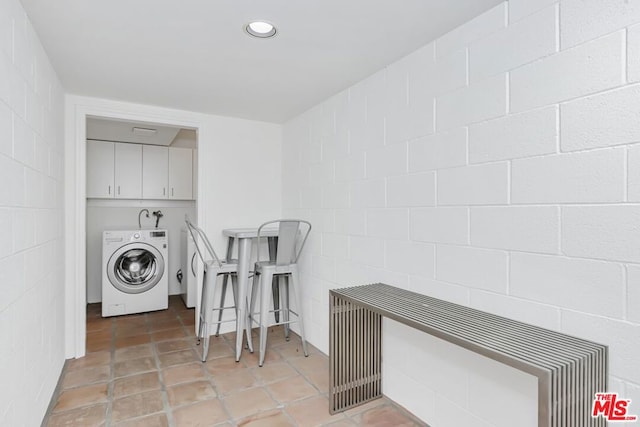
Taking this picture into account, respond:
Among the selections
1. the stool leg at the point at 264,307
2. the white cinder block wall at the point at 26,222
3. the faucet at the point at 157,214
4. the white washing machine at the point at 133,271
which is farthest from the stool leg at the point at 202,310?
the faucet at the point at 157,214

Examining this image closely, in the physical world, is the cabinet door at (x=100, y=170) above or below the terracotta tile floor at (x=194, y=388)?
above

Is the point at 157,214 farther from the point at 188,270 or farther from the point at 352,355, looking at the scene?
the point at 352,355

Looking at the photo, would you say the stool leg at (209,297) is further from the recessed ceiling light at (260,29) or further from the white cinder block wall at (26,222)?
the recessed ceiling light at (260,29)

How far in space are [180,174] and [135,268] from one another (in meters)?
1.33

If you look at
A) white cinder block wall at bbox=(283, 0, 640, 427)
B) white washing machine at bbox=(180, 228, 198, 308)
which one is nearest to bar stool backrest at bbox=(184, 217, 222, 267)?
white washing machine at bbox=(180, 228, 198, 308)

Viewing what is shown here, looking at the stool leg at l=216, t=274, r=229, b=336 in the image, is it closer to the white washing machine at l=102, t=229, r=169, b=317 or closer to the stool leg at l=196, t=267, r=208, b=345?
the stool leg at l=196, t=267, r=208, b=345

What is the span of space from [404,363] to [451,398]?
35 cm

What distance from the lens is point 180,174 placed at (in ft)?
15.4

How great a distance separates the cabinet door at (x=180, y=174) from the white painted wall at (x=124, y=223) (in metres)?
0.24

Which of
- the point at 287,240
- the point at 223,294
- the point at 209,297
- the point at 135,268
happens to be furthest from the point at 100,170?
the point at 287,240

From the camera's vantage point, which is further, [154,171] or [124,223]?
[124,223]

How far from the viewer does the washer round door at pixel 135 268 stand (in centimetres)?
402

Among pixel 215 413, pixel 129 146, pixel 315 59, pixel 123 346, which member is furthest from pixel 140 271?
pixel 315 59

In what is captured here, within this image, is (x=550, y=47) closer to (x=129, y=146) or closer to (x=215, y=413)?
(x=215, y=413)
